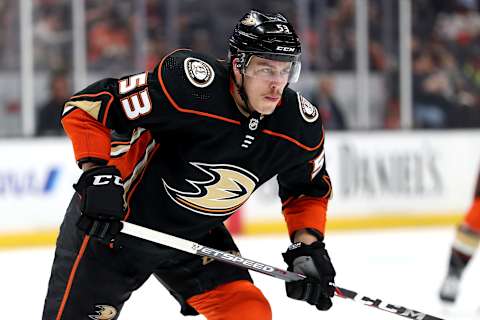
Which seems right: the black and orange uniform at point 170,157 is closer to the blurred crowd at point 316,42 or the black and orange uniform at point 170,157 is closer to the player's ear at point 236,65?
the player's ear at point 236,65

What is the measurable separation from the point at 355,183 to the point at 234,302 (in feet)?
14.8

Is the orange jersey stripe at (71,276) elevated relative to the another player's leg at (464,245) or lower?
elevated

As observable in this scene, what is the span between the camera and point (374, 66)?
800cm

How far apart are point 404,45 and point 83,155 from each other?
5.88m

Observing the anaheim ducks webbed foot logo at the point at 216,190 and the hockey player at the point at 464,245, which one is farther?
the hockey player at the point at 464,245

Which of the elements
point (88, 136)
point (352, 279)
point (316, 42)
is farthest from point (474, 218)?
point (316, 42)

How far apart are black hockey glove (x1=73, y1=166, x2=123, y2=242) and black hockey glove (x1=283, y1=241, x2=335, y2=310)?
21.6 inches

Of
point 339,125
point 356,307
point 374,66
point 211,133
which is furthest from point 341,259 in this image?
point 211,133

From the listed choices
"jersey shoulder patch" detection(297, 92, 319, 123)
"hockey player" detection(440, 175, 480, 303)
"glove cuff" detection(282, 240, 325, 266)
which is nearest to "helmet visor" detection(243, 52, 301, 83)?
"jersey shoulder patch" detection(297, 92, 319, 123)

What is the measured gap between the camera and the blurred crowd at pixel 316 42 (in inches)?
279

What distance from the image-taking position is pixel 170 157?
264cm

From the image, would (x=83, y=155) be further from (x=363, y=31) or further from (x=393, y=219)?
(x=363, y=31)

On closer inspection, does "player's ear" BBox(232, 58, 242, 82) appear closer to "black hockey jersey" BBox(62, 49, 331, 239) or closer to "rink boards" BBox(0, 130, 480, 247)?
"black hockey jersey" BBox(62, 49, 331, 239)

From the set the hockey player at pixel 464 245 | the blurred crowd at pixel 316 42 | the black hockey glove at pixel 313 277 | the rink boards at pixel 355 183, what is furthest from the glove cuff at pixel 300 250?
the blurred crowd at pixel 316 42
